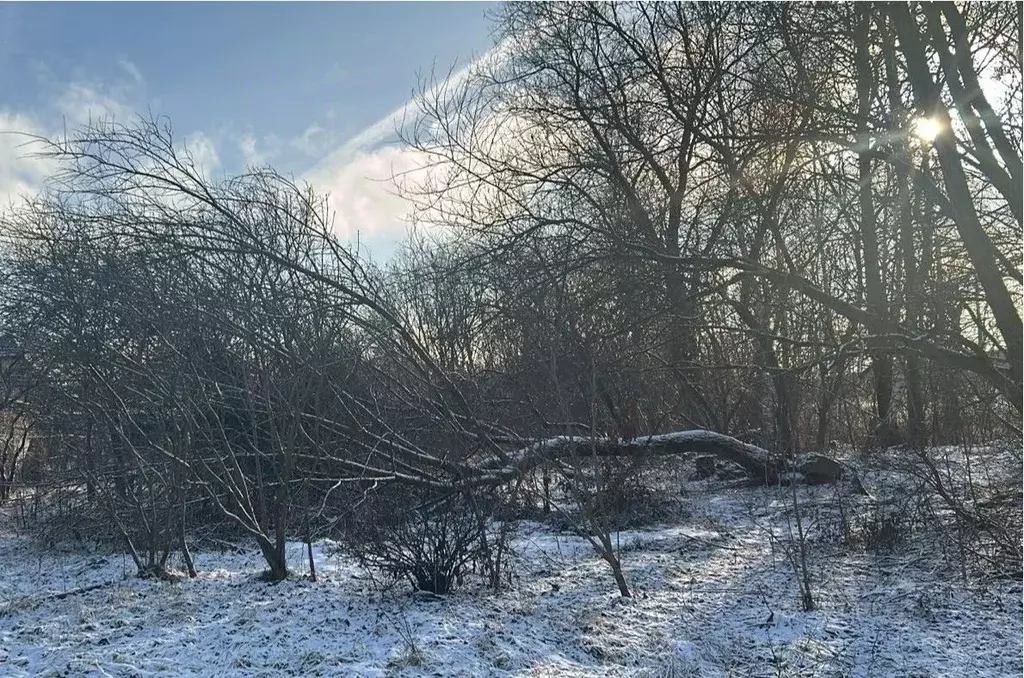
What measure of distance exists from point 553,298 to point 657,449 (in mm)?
3438

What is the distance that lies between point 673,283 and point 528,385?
1734 mm

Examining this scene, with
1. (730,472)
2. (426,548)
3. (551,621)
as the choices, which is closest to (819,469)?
(730,472)

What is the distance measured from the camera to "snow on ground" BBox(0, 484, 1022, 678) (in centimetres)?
434

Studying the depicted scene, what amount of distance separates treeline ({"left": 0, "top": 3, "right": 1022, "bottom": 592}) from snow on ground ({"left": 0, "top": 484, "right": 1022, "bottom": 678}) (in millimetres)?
432

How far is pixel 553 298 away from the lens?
6.41 m

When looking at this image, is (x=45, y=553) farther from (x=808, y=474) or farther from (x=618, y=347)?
(x=808, y=474)

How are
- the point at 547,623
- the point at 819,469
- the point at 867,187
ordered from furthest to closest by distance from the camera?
the point at 819,469, the point at 867,187, the point at 547,623

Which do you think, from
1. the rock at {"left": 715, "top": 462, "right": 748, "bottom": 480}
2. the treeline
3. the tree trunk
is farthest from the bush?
the rock at {"left": 715, "top": 462, "right": 748, "bottom": 480}

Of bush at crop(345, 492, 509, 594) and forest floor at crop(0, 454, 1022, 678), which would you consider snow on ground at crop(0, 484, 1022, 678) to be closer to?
forest floor at crop(0, 454, 1022, 678)

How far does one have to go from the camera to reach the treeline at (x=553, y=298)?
5.93 meters

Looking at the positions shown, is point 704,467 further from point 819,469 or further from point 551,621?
point 551,621

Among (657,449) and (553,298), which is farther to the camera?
(657,449)

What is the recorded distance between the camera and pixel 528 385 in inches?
299

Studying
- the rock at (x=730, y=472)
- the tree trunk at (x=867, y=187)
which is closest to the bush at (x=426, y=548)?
the tree trunk at (x=867, y=187)
